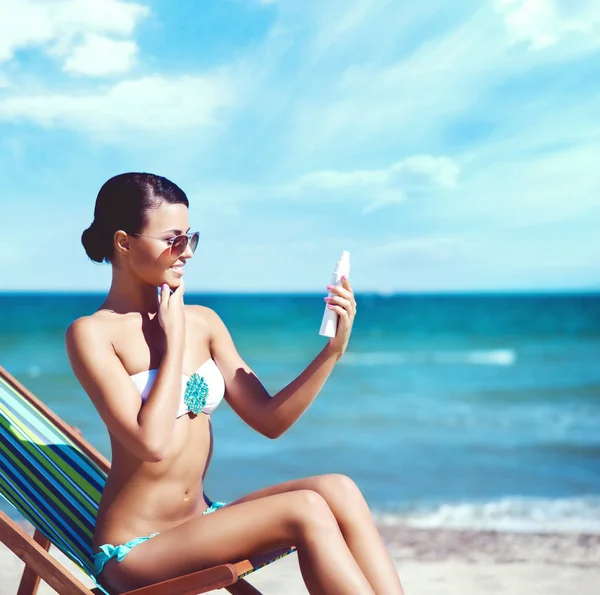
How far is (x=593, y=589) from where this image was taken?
4.70m

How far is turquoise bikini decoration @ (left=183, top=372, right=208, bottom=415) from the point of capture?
2768mm

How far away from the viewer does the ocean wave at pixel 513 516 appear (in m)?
6.54

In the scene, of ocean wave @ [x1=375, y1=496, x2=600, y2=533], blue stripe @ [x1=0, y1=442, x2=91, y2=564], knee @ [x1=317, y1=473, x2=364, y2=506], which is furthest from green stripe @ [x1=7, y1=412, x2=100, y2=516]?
ocean wave @ [x1=375, y1=496, x2=600, y2=533]

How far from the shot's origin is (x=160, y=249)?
108 inches

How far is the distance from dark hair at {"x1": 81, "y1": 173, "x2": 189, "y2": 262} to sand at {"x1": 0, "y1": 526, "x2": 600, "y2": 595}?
245cm

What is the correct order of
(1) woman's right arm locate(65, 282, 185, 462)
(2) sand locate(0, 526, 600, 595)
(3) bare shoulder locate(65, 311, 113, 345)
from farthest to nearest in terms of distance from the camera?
1. (2) sand locate(0, 526, 600, 595)
2. (3) bare shoulder locate(65, 311, 113, 345)
3. (1) woman's right arm locate(65, 282, 185, 462)

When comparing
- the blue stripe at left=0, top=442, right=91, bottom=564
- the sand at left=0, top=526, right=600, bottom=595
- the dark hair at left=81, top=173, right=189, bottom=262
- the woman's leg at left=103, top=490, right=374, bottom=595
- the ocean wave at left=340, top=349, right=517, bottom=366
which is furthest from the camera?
the ocean wave at left=340, top=349, right=517, bottom=366

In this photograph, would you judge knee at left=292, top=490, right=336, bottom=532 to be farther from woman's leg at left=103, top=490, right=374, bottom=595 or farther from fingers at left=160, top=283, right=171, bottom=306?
fingers at left=160, top=283, right=171, bottom=306

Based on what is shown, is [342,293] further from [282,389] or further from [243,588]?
[243,588]

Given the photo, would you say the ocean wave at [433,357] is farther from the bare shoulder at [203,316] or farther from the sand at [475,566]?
the bare shoulder at [203,316]

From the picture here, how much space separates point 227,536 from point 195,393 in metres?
0.46

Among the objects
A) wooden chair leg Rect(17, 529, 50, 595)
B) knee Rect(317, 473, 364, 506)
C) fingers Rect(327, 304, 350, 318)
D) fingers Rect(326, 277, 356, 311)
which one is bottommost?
wooden chair leg Rect(17, 529, 50, 595)

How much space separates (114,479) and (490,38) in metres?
38.4

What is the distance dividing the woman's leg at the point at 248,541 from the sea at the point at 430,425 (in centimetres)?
428
